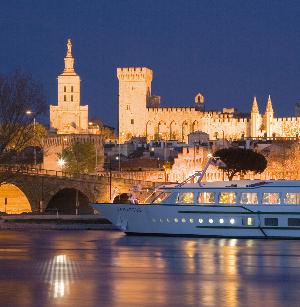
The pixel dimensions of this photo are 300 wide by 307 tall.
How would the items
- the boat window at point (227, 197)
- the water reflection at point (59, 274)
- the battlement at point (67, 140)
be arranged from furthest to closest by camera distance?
the battlement at point (67, 140) → the boat window at point (227, 197) → the water reflection at point (59, 274)

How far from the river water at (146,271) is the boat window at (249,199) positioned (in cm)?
175

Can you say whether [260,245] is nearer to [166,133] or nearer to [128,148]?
[128,148]

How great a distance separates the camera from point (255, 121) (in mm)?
175125

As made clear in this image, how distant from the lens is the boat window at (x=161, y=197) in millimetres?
46025

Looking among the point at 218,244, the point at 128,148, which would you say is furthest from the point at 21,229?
the point at 128,148

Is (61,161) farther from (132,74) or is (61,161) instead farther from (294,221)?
(132,74)

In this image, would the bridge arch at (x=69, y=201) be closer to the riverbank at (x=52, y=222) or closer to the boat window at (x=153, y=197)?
the riverbank at (x=52, y=222)

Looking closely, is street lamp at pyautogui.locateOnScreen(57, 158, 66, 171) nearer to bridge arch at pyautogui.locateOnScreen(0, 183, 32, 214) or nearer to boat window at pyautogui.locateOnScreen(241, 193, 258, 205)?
bridge arch at pyautogui.locateOnScreen(0, 183, 32, 214)

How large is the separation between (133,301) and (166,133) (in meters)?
153

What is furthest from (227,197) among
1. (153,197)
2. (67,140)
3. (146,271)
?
(67,140)

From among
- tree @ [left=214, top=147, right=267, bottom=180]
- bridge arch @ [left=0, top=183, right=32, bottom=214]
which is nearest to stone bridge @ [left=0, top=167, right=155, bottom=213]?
bridge arch @ [left=0, top=183, right=32, bottom=214]

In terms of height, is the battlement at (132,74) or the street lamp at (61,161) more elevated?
the battlement at (132,74)

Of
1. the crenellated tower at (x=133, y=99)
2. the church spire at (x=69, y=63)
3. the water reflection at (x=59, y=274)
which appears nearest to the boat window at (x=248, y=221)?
the water reflection at (x=59, y=274)

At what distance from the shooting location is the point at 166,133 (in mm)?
179875
